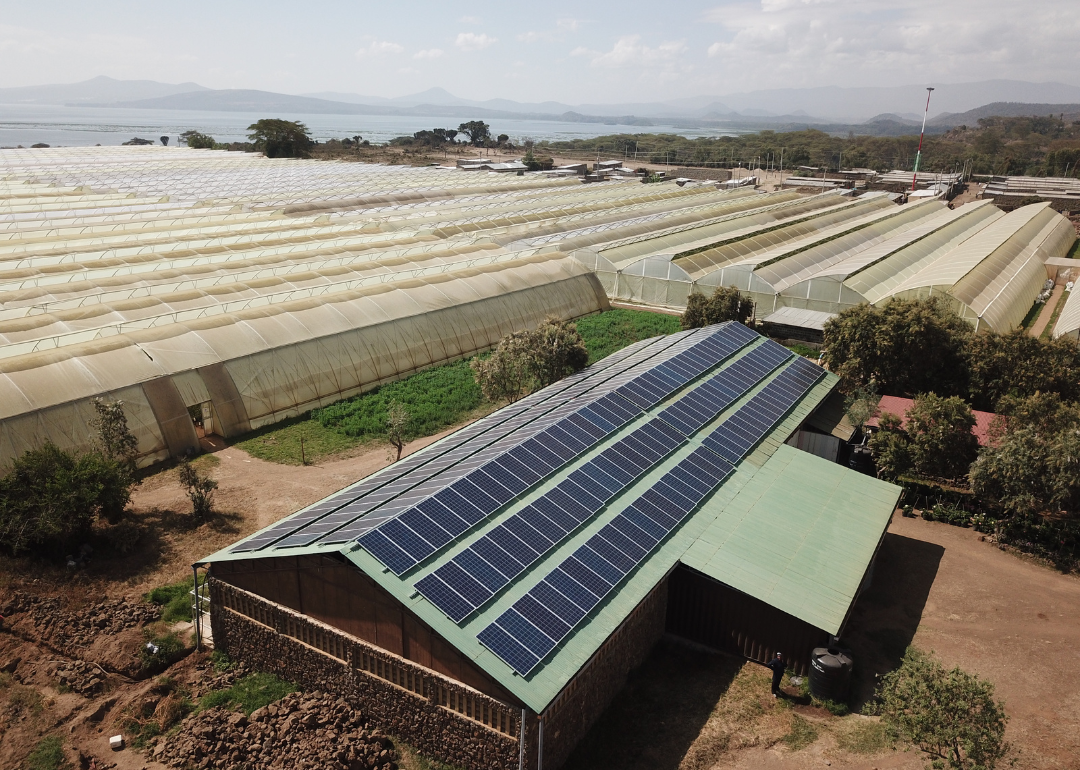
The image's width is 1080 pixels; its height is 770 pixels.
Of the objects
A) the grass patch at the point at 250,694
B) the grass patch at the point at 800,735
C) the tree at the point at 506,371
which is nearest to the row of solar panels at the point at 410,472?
the tree at the point at 506,371

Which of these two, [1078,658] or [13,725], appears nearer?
[13,725]

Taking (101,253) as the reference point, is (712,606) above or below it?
below

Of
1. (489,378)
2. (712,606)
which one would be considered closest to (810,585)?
(712,606)

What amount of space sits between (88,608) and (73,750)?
4.66 metres

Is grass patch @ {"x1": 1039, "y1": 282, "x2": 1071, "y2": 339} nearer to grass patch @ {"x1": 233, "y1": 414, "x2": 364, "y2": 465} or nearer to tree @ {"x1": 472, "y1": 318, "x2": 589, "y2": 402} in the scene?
tree @ {"x1": 472, "y1": 318, "x2": 589, "y2": 402}

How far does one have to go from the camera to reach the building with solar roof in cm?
1416

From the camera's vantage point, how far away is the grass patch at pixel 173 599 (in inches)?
759

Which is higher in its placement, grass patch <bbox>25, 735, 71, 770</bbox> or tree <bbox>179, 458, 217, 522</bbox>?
tree <bbox>179, 458, 217, 522</bbox>

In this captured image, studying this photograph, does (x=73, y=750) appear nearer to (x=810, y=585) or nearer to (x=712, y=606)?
(x=712, y=606)

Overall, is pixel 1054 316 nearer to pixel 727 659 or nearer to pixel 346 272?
pixel 727 659

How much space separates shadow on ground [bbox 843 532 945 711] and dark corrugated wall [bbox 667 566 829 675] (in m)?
1.66

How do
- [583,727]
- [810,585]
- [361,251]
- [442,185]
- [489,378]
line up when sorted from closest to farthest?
1. [583,727]
2. [810,585]
3. [489,378]
4. [361,251]
5. [442,185]

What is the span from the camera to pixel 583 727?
15.3 metres

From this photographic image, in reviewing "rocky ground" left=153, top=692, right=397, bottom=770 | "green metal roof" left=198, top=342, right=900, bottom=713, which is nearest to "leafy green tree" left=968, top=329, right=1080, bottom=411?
"green metal roof" left=198, top=342, right=900, bottom=713
